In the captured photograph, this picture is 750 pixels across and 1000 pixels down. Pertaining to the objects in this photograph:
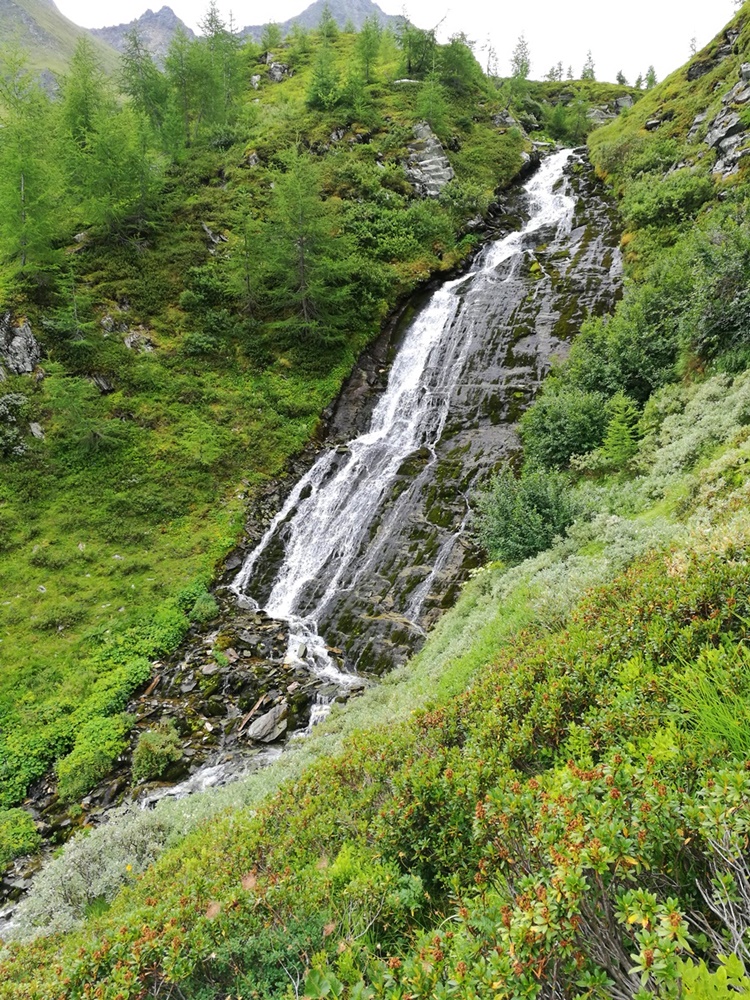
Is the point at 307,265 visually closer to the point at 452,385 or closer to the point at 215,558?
the point at 452,385

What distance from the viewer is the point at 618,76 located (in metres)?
100

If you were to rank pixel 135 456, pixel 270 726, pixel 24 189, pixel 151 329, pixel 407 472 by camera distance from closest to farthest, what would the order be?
1. pixel 270 726
2. pixel 407 472
3. pixel 135 456
4. pixel 24 189
5. pixel 151 329

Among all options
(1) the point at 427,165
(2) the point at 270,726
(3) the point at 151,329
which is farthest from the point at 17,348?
(1) the point at 427,165

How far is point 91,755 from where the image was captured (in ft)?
44.7

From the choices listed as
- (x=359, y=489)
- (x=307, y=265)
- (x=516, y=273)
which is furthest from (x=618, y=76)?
(x=359, y=489)

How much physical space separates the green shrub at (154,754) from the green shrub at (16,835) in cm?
244

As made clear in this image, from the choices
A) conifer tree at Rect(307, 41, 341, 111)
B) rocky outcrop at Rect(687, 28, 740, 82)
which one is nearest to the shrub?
rocky outcrop at Rect(687, 28, 740, 82)

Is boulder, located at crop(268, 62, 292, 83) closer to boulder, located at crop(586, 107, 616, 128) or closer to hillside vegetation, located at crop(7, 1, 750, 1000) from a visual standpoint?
boulder, located at crop(586, 107, 616, 128)

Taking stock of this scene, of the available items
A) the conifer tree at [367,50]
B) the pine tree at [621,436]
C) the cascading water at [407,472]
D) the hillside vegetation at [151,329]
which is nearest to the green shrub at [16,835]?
the hillside vegetation at [151,329]

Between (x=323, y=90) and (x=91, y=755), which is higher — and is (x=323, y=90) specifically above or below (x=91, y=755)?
above

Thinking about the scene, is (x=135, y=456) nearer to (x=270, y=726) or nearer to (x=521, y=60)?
(x=270, y=726)

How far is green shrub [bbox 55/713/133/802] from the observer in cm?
1309

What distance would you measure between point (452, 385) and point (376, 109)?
38.9 metres

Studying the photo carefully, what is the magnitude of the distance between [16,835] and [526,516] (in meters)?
15.3
